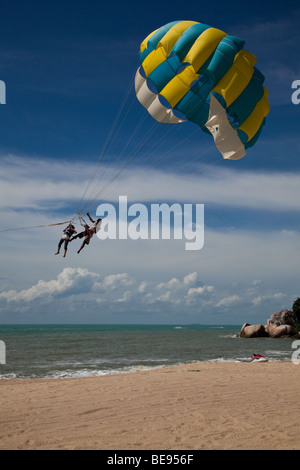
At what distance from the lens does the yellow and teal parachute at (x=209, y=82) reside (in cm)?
993

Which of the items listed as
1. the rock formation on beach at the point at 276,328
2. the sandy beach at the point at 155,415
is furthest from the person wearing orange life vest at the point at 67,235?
the rock formation on beach at the point at 276,328

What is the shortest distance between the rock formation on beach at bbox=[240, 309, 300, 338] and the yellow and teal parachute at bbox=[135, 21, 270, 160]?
1383 inches

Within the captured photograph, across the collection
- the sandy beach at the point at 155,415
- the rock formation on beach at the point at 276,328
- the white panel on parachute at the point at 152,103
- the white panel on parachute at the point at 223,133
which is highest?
the white panel on parachute at the point at 152,103

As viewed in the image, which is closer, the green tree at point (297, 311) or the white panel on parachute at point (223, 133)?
the white panel on parachute at point (223, 133)

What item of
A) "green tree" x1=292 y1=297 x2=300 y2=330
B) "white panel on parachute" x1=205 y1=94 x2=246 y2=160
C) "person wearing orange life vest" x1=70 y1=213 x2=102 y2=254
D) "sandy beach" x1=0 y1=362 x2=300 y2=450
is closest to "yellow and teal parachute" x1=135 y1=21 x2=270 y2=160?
"white panel on parachute" x1=205 y1=94 x2=246 y2=160

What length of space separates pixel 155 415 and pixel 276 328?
126ft

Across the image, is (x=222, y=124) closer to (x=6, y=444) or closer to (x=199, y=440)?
(x=199, y=440)

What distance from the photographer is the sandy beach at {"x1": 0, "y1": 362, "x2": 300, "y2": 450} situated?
5797 millimetres

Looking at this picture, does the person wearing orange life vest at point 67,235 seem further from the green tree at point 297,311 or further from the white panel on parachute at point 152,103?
the green tree at point 297,311

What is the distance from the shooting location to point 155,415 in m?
7.18

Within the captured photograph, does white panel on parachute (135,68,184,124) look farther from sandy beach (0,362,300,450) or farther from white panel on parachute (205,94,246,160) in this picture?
sandy beach (0,362,300,450)

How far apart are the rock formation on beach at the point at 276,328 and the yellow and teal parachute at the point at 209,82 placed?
35140mm

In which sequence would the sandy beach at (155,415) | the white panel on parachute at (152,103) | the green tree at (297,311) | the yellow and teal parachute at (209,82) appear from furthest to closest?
Answer: the green tree at (297,311)
the white panel on parachute at (152,103)
the yellow and teal parachute at (209,82)
the sandy beach at (155,415)

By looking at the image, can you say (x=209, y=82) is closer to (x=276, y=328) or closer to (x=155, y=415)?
(x=155, y=415)
